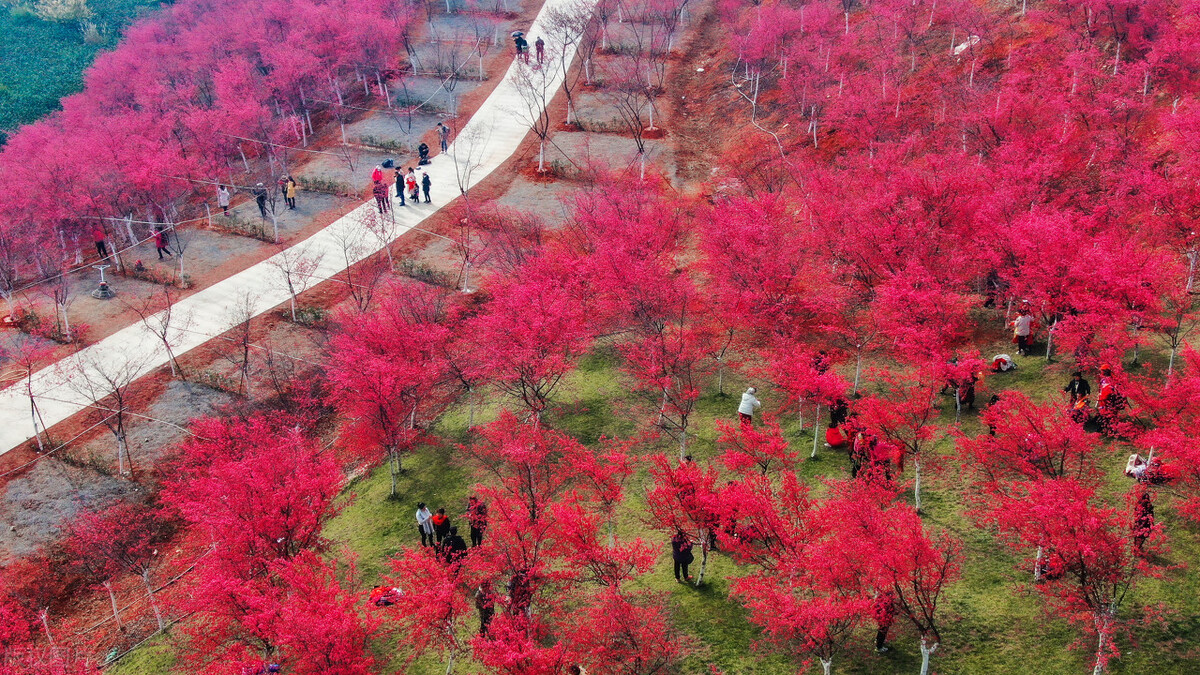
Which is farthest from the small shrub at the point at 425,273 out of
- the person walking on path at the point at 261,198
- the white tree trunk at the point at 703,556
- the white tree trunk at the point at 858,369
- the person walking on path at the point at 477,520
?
the white tree trunk at the point at 703,556

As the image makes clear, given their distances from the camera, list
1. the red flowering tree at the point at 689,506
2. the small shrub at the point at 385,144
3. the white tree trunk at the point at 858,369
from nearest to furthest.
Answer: the red flowering tree at the point at 689,506 → the white tree trunk at the point at 858,369 → the small shrub at the point at 385,144

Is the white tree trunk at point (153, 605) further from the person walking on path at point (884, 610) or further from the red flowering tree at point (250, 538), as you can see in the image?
the person walking on path at point (884, 610)

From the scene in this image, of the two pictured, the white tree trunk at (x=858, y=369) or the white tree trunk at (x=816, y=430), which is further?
the white tree trunk at (x=858, y=369)

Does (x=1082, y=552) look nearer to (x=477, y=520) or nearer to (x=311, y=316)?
(x=477, y=520)

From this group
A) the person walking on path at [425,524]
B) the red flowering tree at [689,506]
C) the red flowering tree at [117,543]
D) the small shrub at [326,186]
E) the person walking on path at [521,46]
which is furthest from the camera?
the person walking on path at [521,46]

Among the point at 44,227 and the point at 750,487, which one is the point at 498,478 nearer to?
the point at 750,487

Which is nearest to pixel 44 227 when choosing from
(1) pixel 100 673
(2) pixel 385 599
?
(1) pixel 100 673

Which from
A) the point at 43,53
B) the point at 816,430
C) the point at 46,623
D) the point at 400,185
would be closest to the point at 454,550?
the point at 816,430
